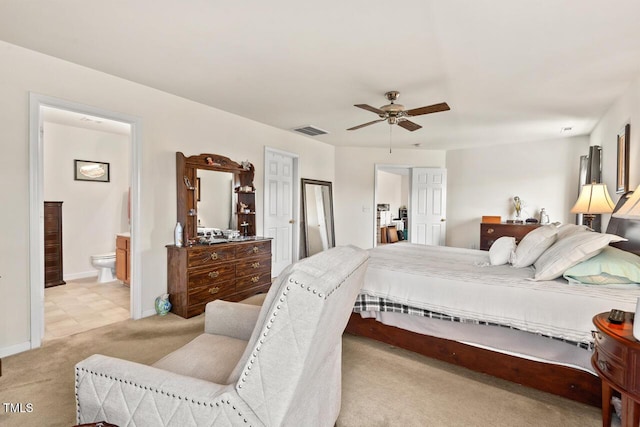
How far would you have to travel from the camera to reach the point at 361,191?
6.61 meters

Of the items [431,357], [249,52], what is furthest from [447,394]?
[249,52]

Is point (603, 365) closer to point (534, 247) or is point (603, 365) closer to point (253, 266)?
point (534, 247)

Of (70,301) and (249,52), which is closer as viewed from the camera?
(249,52)

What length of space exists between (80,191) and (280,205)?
3.22m

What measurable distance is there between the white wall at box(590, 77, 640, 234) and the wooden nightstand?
2.25 m

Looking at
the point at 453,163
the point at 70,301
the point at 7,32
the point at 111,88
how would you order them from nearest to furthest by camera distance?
the point at 7,32
the point at 111,88
the point at 70,301
the point at 453,163

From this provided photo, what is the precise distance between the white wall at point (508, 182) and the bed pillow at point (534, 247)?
381 cm

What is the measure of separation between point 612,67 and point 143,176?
451 cm

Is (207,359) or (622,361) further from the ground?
(622,361)

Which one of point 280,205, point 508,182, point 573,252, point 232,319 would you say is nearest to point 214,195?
point 280,205

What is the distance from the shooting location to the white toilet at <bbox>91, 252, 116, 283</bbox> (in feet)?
15.4

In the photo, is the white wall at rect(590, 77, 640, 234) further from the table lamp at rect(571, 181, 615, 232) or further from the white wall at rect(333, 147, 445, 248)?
the white wall at rect(333, 147, 445, 248)

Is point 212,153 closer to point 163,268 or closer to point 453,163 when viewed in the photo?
point 163,268

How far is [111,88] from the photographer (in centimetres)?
306
